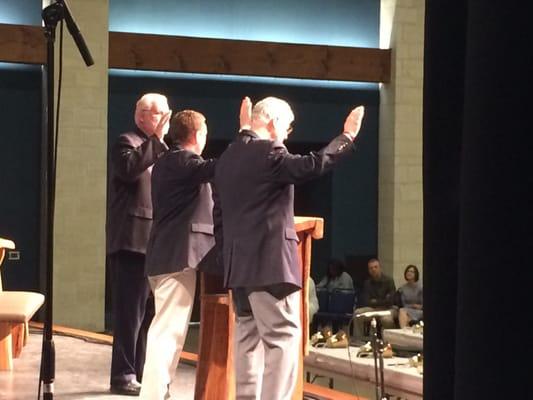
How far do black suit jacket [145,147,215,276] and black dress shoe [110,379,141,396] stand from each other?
2.18 feet

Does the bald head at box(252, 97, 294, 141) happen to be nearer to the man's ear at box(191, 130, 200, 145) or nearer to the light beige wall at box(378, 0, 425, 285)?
the man's ear at box(191, 130, 200, 145)

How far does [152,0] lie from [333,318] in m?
4.33

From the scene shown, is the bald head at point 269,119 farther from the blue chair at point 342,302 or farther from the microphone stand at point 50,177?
the blue chair at point 342,302

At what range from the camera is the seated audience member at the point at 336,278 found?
12.2 m

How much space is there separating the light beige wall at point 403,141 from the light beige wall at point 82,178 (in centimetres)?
359

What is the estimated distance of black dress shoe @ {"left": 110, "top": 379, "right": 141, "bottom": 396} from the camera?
4.93 m

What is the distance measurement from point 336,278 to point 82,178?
10.2ft

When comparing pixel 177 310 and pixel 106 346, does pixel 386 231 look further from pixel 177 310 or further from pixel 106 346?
pixel 177 310

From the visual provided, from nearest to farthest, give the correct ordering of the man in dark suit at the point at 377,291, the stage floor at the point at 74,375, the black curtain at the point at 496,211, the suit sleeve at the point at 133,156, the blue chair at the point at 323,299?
the black curtain at the point at 496,211 < the suit sleeve at the point at 133,156 < the stage floor at the point at 74,375 < the blue chair at the point at 323,299 < the man in dark suit at the point at 377,291

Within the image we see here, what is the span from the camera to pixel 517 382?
524mm

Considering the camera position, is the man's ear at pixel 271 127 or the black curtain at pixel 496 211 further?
the man's ear at pixel 271 127

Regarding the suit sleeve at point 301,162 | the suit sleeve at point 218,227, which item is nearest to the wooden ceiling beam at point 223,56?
the suit sleeve at point 218,227

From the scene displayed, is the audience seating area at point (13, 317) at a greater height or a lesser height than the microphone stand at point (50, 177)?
lesser

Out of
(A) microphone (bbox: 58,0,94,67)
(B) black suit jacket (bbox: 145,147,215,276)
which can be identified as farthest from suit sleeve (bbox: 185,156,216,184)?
(A) microphone (bbox: 58,0,94,67)
